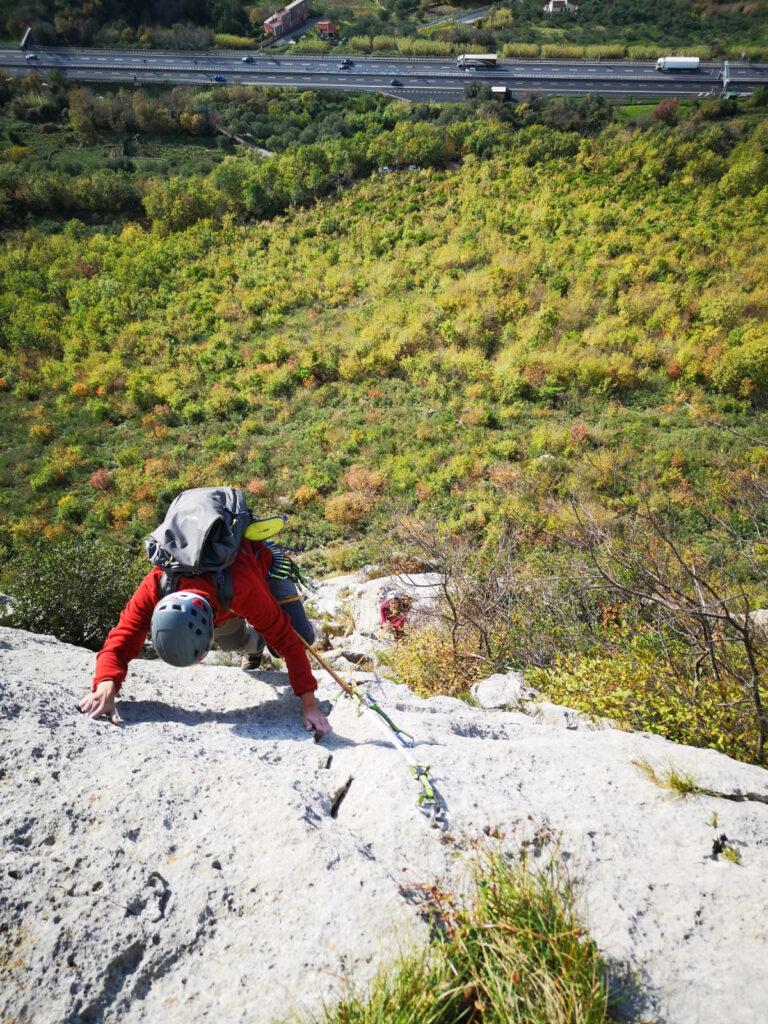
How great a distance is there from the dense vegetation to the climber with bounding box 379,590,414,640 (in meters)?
1.11

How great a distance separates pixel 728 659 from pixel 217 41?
72081 mm

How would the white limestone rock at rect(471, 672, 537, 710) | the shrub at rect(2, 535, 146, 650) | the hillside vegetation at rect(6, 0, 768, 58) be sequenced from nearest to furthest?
the white limestone rock at rect(471, 672, 537, 710)
the shrub at rect(2, 535, 146, 650)
the hillside vegetation at rect(6, 0, 768, 58)

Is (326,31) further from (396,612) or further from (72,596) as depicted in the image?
(72,596)

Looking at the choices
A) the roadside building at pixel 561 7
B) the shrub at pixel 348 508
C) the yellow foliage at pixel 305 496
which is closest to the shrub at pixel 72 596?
the shrub at pixel 348 508

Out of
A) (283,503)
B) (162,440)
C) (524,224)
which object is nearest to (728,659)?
(283,503)

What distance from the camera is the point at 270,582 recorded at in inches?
156

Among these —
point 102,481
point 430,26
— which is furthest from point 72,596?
point 430,26

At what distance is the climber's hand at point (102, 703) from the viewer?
3.37 metres

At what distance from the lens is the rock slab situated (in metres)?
2.14

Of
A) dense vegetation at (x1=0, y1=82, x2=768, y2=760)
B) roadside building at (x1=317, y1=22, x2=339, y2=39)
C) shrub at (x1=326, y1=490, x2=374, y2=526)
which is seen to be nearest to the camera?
dense vegetation at (x1=0, y1=82, x2=768, y2=760)

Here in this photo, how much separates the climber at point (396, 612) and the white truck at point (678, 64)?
54611mm

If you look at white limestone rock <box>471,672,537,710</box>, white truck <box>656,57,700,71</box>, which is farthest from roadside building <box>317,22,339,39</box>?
white limestone rock <box>471,672,537,710</box>

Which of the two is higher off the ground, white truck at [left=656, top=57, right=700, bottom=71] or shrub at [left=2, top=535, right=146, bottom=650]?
white truck at [left=656, top=57, right=700, bottom=71]

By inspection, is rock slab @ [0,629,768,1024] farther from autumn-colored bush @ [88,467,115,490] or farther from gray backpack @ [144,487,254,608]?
autumn-colored bush @ [88,467,115,490]
